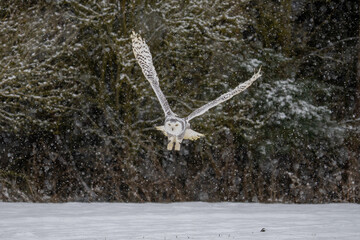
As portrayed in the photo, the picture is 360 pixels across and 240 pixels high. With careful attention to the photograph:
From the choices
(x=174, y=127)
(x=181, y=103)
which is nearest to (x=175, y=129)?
(x=174, y=127)

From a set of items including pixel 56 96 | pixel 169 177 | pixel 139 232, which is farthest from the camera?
pixel 169 177

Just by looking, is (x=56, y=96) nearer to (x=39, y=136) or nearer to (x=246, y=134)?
(x=39, y=136)

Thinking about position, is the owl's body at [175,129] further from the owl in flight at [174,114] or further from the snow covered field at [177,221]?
the snow covered field at [177,221]

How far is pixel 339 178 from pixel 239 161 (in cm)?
169

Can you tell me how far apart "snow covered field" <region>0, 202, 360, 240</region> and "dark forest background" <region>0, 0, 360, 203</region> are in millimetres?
1263

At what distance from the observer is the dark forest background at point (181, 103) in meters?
11.8

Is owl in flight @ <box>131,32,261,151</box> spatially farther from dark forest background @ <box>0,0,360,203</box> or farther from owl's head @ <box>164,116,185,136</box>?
dark forest background @ <box>0,0,360,203</box>

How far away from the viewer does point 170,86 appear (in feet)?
38.7

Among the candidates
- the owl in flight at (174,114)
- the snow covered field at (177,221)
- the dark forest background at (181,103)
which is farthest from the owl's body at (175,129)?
the dark forest background at (181,103)

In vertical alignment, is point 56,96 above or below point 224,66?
below

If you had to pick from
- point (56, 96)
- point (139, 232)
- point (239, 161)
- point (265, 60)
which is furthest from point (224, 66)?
point (139, 232)

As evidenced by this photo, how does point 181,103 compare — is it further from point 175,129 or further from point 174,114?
point 175,129

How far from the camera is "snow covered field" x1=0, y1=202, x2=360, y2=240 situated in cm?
771

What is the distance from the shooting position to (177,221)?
8977 mm
